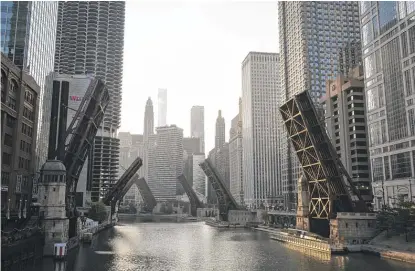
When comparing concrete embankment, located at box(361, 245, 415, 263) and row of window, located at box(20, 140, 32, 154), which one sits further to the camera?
row of window, located at box(20, 140, 32, 154)

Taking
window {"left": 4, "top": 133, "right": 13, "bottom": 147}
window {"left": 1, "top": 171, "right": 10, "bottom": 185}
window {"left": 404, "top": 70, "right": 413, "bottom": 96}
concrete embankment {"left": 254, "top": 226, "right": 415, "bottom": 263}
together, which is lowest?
concrete embankment {"left": 254, "top": 226, "right": 415, "bottom": 263}

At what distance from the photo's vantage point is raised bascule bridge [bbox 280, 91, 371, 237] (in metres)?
58.6

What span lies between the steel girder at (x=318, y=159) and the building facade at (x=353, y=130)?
47069 mm

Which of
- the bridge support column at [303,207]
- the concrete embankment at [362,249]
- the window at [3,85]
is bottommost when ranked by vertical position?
the concrete embankment at [362,249]

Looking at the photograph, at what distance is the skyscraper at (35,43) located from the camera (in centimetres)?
6981

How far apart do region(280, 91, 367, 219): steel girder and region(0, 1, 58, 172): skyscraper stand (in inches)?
1775

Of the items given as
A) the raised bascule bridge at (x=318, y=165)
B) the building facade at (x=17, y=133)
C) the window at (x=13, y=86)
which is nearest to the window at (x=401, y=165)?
the raised bascule bridge at (x=318, y=165)

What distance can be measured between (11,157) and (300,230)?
1948 inches

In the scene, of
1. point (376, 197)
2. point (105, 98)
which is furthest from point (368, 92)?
point (105, 98)

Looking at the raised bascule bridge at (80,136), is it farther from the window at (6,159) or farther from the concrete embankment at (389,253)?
the concrete embankment at (389,253)

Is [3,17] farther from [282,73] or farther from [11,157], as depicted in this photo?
[282,73]

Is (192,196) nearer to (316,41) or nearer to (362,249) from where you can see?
(316,41)

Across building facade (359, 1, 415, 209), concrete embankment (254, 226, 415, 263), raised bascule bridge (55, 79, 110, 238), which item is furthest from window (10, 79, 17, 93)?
building facade (359, 1, 415, 209)

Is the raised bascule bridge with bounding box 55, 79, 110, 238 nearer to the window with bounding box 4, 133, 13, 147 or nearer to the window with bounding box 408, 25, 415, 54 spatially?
the window with bounding box 4, 133, 13, 147
